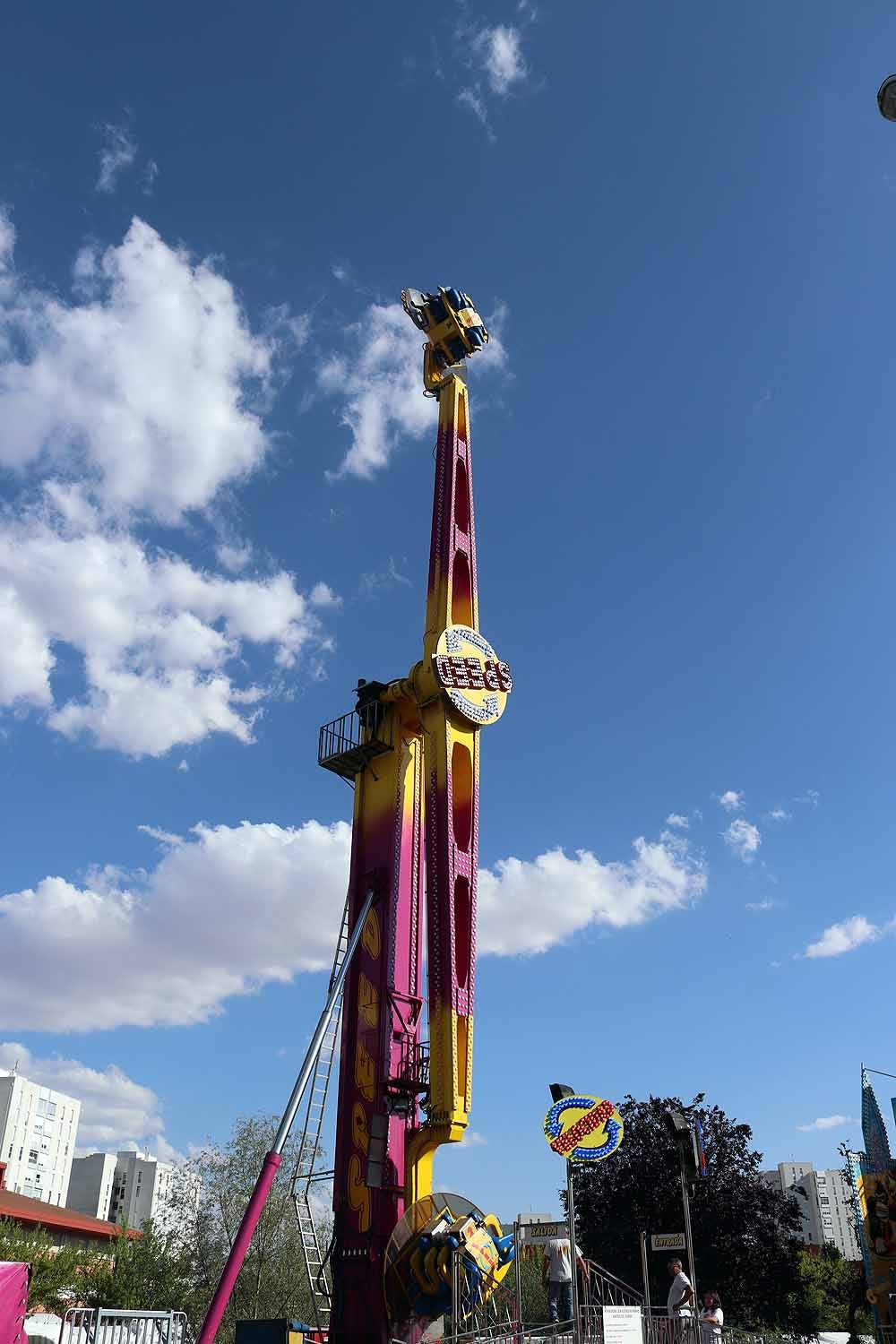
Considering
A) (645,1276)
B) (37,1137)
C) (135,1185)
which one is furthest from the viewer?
(135,1185)

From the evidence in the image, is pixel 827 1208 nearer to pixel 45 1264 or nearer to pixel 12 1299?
pixel 45 1264

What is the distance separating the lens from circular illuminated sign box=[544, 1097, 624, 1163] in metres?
18.1

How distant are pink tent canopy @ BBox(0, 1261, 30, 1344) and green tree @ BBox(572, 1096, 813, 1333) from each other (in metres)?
32.4

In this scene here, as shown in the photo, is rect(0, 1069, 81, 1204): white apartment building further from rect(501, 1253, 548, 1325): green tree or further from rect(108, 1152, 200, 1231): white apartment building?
rect(501, 1253, 548, 1325): green tree

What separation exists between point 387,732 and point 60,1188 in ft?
429

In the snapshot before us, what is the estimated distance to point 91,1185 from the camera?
472 feet

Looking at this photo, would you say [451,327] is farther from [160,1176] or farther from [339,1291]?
[160,1176]

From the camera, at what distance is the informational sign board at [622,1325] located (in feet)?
51.7

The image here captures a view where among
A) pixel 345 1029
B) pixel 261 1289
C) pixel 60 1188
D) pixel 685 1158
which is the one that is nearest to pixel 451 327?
pixel 345 1029

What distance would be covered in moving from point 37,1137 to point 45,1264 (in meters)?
96.9

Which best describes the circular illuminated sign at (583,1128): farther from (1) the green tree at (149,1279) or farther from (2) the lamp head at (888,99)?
(1) the green tree at (149,1279)

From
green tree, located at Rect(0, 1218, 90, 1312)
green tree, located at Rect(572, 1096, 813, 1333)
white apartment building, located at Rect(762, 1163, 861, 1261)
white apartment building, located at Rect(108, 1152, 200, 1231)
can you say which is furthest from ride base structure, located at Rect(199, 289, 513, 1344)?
white apartment building, located at Rect(762, 1163, 861, 1261)

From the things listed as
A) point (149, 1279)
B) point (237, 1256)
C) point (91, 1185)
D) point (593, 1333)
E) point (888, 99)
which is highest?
point (91, 1185)

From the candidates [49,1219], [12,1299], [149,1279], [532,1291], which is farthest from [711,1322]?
[49,1219]
